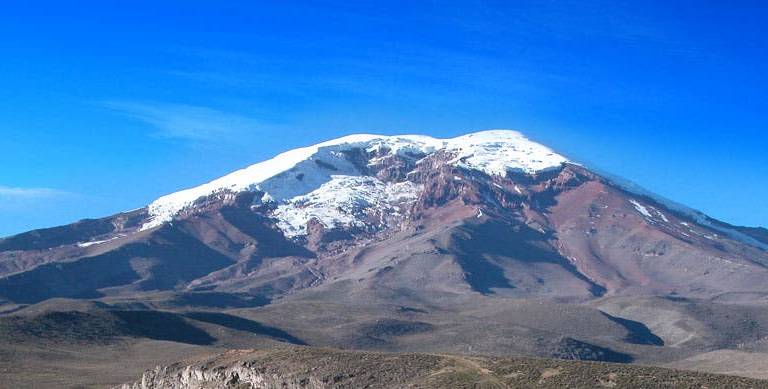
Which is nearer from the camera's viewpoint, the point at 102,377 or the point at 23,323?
the point at 102,377

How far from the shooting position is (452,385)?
6912 cm

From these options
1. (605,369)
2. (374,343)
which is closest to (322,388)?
(605,369)

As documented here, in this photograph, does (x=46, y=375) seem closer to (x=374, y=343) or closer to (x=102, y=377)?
(x=102, y=377)

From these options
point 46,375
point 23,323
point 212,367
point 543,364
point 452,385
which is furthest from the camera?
point 23,323

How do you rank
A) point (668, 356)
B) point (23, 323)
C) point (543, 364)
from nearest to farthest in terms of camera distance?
point (543, 364), point (23, 323), point (668, 356)

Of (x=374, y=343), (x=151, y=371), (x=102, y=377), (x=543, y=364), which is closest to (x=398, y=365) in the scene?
(x=543, y=364)

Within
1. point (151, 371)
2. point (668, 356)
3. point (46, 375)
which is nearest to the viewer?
point (151, 371)

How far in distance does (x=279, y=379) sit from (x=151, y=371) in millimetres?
21867

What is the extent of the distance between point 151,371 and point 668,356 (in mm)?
129778

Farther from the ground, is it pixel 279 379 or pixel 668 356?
pixel 279 379

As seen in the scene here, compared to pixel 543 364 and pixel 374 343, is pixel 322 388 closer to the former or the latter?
pixel 543 364

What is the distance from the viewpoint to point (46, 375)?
383 ft

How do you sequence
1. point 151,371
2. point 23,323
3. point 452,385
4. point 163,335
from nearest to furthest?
point 452,385, point 151,371, point 23,323, point 163,335

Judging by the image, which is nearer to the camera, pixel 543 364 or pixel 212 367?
pixel 543 364
